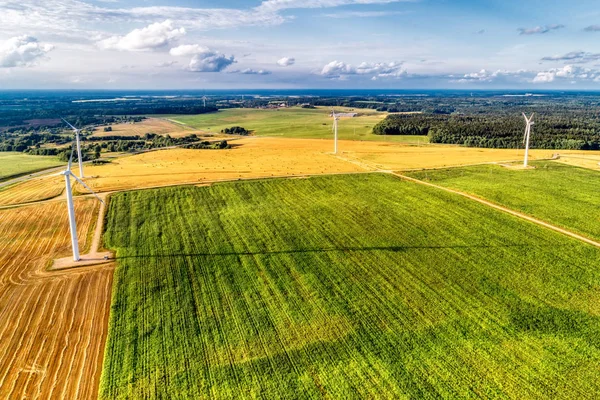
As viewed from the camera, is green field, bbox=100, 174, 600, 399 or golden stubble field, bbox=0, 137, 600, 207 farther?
golden stubble field, bbox=0, 137, 600, 207

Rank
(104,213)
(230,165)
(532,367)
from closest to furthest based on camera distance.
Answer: (532,367), (104,213), (230,165)

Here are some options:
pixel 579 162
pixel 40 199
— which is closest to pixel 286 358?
pixel 40 199

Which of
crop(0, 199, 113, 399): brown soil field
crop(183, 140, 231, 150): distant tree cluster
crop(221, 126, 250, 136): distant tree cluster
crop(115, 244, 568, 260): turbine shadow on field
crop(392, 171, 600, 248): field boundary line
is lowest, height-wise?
crop(0, 199, 113, 399): brown soil field

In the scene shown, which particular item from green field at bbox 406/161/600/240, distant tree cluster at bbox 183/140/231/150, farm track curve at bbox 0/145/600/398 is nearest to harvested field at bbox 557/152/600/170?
green field at bbox 406/161/600/240

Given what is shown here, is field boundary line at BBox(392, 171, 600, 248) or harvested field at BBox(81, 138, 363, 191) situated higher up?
harvested field at BBox(81, 138, 363, 191)

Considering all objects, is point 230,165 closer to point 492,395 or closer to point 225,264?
point 225,264

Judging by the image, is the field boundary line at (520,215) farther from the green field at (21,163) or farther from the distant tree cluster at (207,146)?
the green field at (21,163)

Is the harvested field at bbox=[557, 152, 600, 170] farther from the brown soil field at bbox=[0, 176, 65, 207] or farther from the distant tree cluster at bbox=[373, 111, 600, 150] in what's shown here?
the brown soil field at bbox=[0, 176, 65, 207]
